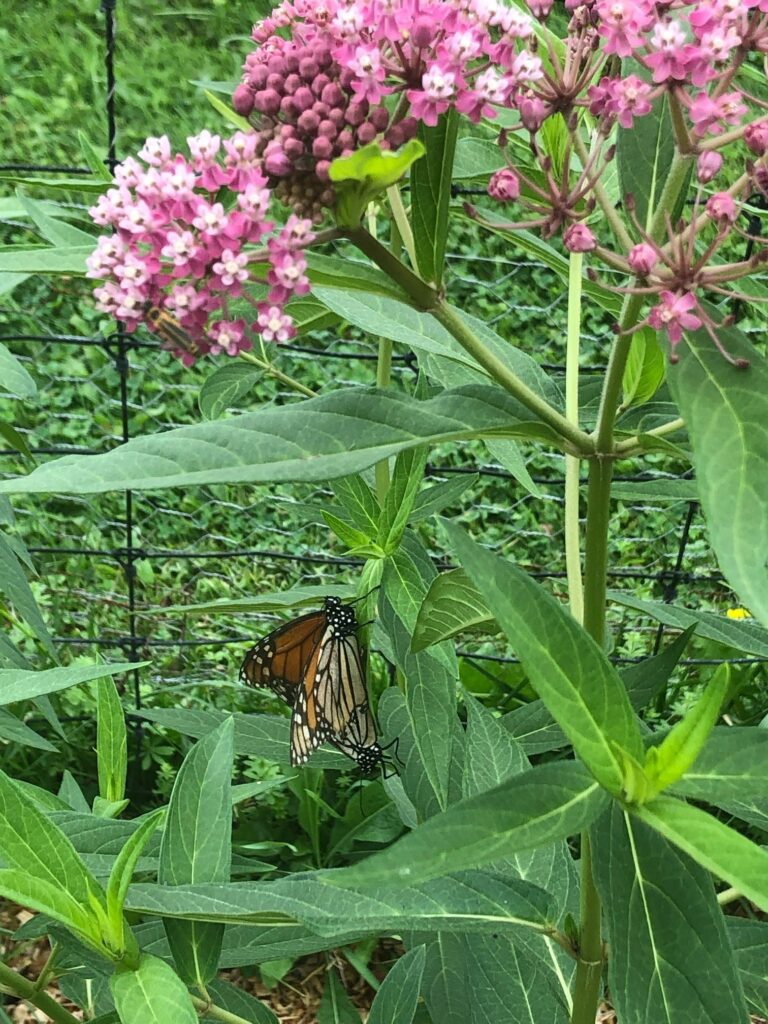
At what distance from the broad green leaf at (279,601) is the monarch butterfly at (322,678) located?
23 mm

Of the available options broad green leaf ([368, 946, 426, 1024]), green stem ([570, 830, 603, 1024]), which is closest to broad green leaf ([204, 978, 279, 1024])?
broad green leaf ([368, 946, 426, 1024])

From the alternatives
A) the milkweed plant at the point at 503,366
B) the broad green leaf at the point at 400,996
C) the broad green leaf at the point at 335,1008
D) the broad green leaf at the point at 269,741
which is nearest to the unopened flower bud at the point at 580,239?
the milkweed plant at the point at 503,366

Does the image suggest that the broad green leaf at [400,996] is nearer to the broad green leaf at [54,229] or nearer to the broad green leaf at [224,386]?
the broad green leaf at [224,386]

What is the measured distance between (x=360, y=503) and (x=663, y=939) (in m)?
0.50

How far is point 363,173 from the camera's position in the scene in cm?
51

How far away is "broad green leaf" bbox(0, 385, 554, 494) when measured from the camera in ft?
1.82

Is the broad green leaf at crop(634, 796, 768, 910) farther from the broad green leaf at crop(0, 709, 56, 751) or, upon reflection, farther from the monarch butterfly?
the broad green leaf at crop(0, 709, 56, 751)

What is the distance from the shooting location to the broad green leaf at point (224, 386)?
1134 mm

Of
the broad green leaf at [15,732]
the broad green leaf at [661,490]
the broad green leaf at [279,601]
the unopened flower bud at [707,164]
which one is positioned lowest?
the broad green leaf at [15,732]

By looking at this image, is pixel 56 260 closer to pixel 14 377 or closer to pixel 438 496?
pixel 14 377

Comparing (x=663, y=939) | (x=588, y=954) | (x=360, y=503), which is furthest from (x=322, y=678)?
(x=663, y=939)

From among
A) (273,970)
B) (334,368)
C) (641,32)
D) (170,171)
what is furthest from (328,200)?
(334,368)

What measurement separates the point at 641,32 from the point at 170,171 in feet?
0.92

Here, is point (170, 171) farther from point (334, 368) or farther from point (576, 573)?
point (334, 368)
